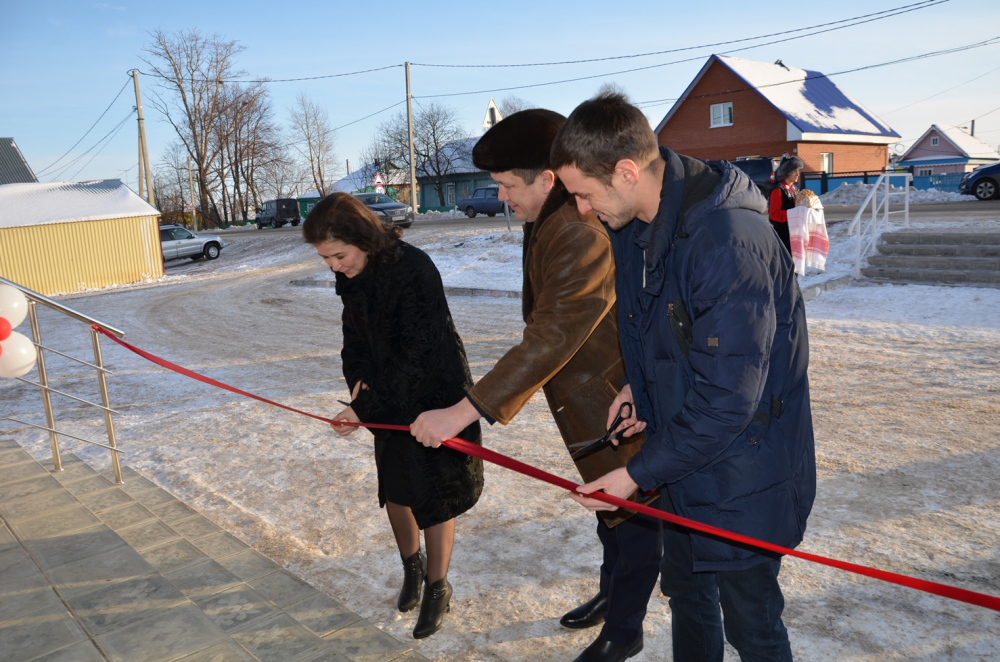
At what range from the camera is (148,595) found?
Result: 3037 millimetres

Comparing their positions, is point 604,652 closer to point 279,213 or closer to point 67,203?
point 67,203

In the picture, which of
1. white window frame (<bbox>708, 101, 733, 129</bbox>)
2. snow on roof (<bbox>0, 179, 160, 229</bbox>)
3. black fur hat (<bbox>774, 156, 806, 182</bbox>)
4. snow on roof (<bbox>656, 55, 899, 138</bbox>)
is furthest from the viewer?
white window frame (<bbox>708, 101, 733, 129</bbox>)

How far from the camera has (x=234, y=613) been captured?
2.92 meters

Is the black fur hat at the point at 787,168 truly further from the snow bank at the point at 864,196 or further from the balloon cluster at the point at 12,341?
the snow bank at the point at 864,196

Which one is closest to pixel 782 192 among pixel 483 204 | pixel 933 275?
pixel 933 275

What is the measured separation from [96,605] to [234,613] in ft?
2.05

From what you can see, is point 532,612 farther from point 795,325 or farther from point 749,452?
point 795,325

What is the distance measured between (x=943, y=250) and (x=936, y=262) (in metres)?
0.47

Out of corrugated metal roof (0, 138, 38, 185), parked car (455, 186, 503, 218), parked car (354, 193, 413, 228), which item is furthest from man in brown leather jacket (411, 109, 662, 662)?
corrugated metal roof (0, 138, 38, 185)

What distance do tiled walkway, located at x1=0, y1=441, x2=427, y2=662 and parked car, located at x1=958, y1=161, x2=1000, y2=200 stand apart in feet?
78.8

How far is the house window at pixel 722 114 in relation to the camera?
36781mm

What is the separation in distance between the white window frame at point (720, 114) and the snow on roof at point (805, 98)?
1664 millimetres

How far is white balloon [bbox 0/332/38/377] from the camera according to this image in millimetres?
3652

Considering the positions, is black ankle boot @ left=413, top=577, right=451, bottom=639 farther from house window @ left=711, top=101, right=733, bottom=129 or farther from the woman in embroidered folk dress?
house window @ left=711, top=101, right=733, bottom=129
